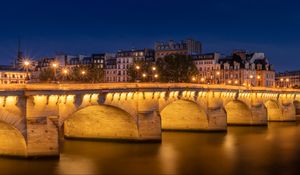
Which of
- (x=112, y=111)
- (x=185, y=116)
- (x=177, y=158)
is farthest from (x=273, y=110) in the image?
(x=177, y=158)

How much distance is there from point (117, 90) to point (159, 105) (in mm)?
8883

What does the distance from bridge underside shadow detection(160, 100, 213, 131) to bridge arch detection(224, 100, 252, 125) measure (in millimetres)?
15166

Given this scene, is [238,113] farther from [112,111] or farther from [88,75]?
[88,75]

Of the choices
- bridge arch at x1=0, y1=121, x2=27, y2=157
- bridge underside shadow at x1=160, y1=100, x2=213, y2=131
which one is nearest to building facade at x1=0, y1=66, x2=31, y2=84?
bridge underside shadow at x1=160, y1=100, x2=213, y2=131

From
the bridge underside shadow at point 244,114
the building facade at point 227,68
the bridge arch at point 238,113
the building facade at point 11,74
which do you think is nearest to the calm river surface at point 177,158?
the bridge underside shadow at point 244,114

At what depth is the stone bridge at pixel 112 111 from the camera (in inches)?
1635

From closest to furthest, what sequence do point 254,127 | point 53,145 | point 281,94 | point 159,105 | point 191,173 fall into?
point 191,173 < point 53,145 < point 159,105 < point 254,127 < point 281,94

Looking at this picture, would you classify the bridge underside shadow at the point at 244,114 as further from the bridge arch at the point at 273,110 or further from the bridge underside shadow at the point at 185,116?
the bridge underside shadow at the point at 185,116

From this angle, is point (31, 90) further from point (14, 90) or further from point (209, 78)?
point (209, 78)

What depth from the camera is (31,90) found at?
137 feet

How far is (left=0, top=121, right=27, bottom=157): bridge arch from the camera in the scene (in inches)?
1634

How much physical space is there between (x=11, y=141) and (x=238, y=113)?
52.1 meters

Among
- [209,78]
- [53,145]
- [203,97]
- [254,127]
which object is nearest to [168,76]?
[209,78]

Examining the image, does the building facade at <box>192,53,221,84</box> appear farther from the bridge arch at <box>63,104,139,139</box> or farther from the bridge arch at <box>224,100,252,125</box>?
the bridge arch at <box>63,104,139,139</box>
